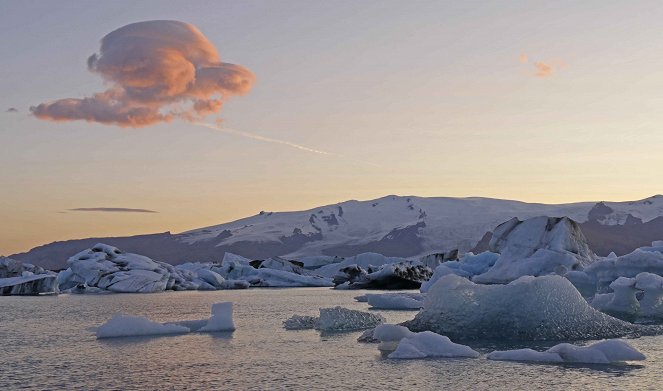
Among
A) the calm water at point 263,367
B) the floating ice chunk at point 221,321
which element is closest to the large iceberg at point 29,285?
the calm water at point 263,367

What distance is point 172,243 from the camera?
647 ft

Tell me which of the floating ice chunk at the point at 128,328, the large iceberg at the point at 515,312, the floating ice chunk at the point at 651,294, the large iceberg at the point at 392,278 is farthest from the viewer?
the large iceberg at the point at 392,278

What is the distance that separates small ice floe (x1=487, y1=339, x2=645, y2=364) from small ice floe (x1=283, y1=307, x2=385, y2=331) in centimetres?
597

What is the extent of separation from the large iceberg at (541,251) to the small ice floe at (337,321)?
13.6 metres

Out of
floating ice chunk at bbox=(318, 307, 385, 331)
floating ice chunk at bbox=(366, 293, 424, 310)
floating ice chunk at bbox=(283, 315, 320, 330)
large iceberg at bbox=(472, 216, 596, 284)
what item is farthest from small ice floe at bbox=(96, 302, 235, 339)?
large iceberg at bbox=(472, 216, 596, 284)

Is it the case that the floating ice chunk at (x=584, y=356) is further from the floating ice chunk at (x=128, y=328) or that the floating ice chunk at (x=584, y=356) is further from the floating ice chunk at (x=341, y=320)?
the floating ice chunk at (x=128, y=328)

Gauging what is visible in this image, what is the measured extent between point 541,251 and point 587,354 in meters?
19.9

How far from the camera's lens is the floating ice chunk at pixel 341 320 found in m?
17.0

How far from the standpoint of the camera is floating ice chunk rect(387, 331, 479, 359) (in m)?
12.1

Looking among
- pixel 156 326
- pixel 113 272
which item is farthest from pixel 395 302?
pixel 113 272

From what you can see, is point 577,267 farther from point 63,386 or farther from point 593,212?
point 593,212

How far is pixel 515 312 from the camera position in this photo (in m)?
14.5

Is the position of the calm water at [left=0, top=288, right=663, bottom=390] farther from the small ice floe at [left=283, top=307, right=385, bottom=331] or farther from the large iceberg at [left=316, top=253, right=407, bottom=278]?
the large iceberg at [left=316, top=253, right=407, bottom=278]

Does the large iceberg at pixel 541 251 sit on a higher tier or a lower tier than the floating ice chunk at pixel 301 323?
higher
